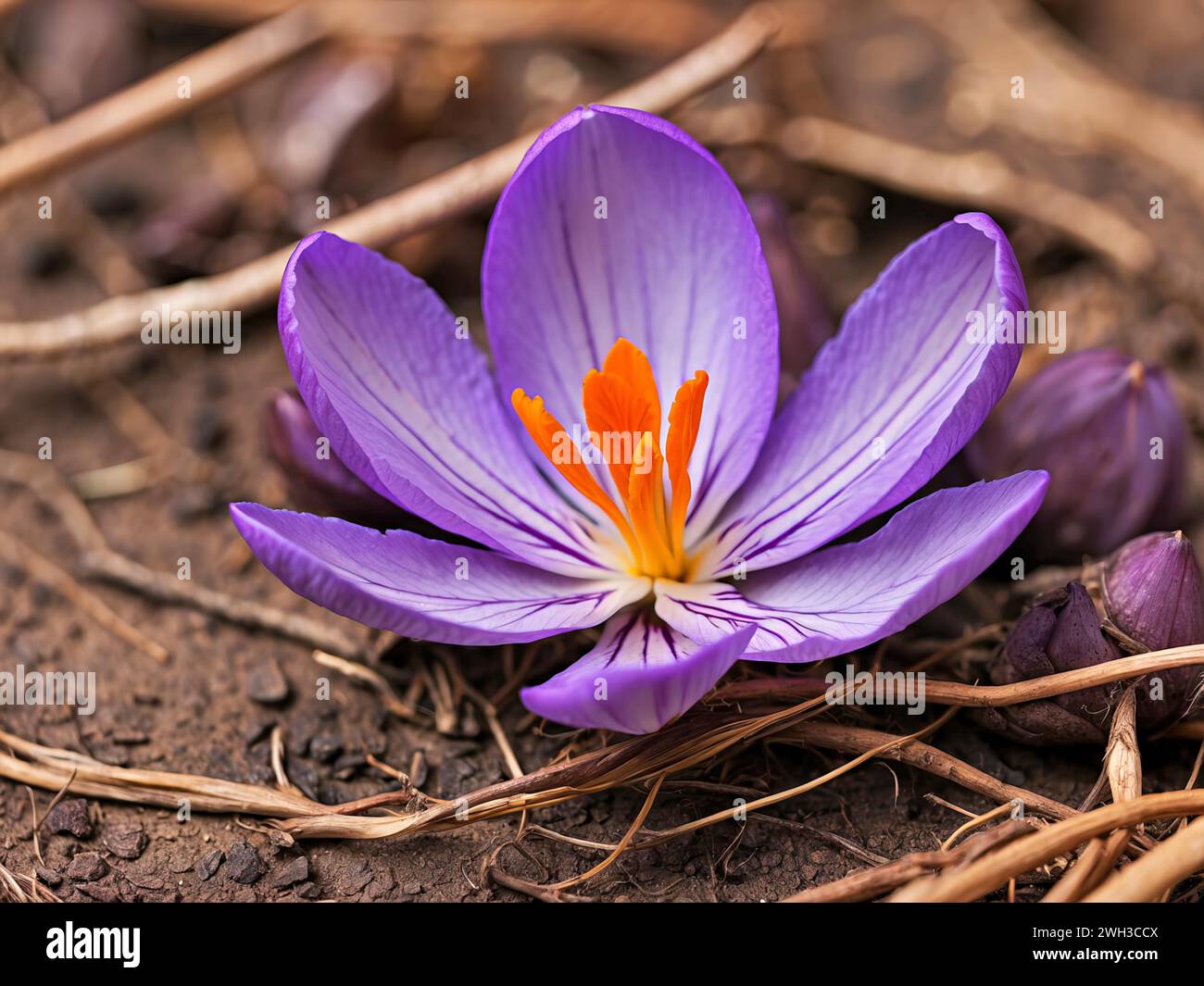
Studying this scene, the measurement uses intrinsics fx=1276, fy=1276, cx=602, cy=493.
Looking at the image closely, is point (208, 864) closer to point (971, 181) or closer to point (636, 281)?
point (636, 281)

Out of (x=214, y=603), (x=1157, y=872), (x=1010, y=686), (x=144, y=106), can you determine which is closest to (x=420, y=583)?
(x=214, y=603)

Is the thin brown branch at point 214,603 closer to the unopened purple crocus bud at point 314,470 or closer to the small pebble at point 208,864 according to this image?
the unopened purple crocus bud at point 314,470

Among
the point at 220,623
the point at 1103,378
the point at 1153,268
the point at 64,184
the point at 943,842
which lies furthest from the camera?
the point at 64,184

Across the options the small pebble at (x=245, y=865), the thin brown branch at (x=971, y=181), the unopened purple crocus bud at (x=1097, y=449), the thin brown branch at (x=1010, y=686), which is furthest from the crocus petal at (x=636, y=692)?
the thin brown branch at (x=971, y=181)

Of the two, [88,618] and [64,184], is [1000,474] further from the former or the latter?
[64,184]

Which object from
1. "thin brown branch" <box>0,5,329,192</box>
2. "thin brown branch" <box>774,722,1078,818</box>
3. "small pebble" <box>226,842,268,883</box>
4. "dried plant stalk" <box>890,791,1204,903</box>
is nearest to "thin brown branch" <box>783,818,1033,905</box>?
"dried plant stalk" <box>890,791,1204,903</box>
